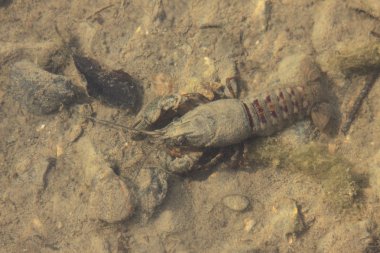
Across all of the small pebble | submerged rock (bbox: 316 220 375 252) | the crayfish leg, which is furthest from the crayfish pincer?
submerged rock (bbox: 316 220 375 252)

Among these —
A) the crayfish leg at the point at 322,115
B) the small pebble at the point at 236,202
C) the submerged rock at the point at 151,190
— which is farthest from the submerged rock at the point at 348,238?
the submerged rock at the point at 151,190

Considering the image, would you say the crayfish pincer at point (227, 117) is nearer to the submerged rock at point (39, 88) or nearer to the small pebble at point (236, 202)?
the small pebble at point (236, 202)

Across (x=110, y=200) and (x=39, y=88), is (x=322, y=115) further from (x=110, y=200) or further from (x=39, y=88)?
(x=39, y=88)

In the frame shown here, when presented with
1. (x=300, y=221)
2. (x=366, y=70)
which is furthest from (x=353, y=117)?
(x=300, y=221)

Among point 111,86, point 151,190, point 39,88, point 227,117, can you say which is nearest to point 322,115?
point 227,117

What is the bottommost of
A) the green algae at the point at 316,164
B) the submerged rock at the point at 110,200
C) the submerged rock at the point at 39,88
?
the submerged rock at the point at 110,200

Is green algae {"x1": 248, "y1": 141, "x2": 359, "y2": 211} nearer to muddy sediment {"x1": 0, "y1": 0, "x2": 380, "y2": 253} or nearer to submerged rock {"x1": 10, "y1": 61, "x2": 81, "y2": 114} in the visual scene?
muddy sediment {"x1": 0, "y1": 0, "x2": 380, "y2": 253}
